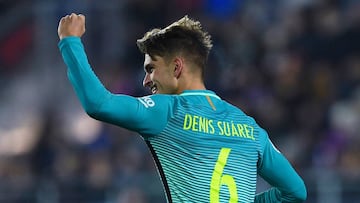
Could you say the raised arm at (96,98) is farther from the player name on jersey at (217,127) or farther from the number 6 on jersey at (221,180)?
the number 6 on jersey at (221,180)

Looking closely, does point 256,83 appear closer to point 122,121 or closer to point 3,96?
point 3,96

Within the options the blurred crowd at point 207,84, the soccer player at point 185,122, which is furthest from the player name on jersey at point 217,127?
the blurred crowd at point 207,84

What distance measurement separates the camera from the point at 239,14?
14.1 meters

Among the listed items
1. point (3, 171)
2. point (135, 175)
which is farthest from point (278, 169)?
point (3, 171)

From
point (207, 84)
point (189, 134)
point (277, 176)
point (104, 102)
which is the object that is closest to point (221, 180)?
point (189, 134)

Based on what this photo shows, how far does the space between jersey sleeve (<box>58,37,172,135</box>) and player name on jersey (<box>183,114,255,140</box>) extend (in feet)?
0.51

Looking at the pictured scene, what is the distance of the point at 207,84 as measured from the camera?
12.8 m

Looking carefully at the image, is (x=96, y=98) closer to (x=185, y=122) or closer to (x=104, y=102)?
(x=104, y=102)

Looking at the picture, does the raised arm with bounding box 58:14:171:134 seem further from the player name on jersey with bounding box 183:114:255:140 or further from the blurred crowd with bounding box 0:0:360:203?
the blurred crowd with bounding box 0:0:360:203

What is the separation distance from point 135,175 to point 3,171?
229 centimetres

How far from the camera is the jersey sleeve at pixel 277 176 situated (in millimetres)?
5723

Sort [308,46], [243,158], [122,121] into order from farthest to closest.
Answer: [308,46], [243,158], [122,121]

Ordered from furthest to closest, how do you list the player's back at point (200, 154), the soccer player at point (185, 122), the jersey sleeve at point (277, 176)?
the jersey sleeve at point (277, 176)
the player's back at point (200, 154)
the soccer player at point (185, 122)

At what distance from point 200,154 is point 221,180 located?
165 mm
